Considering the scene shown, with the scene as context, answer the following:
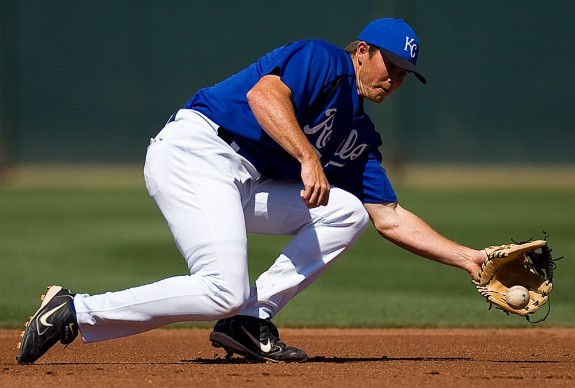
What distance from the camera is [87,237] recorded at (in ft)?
35.5


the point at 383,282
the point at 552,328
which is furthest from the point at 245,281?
the point at 383,282

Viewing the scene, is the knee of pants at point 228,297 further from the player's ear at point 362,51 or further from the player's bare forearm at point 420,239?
the player's ear at point 362,51

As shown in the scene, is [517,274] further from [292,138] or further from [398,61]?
[292,138]

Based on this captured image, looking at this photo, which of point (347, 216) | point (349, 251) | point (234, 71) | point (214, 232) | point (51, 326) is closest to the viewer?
point (214, 232)

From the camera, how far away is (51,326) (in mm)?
4289

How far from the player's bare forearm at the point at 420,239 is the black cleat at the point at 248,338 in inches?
26.0

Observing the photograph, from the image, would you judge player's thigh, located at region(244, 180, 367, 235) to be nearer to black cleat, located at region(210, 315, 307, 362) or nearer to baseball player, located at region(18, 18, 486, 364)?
baseball player, located at region(18, 18, 486, 364)

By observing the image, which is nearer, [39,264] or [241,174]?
[241,174]

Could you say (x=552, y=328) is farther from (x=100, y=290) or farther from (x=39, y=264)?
(x=39, y=264)

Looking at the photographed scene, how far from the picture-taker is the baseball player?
4.18m

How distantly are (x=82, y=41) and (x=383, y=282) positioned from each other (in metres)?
11.1

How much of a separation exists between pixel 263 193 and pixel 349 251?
18.0 feet

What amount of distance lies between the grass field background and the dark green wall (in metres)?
0.52

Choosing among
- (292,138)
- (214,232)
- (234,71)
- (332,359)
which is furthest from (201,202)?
(234,71)
